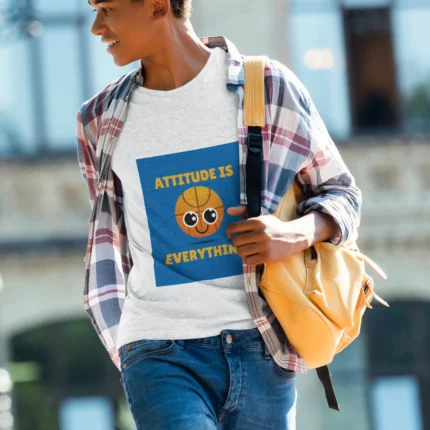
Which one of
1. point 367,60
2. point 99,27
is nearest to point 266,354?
point 99,27

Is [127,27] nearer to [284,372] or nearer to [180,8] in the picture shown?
[180,8]

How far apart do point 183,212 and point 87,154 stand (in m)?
0.43

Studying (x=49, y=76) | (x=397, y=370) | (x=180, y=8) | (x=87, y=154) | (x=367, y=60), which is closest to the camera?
(x=180, y=8)

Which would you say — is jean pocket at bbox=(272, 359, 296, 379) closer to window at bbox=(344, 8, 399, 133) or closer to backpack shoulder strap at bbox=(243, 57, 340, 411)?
backpack shoulder strap at bbox=(243, 57, 340, 411)

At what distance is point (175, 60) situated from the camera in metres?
3.17

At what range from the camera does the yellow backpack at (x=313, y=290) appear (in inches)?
118

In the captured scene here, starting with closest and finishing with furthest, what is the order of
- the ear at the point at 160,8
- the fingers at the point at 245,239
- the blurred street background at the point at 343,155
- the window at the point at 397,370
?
the fingers at the point at 245,239, the ear at the point at 160,8, the blurred street background at the point at 343,155, the window at the point at 397,370

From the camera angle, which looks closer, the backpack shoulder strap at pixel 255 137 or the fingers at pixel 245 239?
the fingers at pixel 245 239

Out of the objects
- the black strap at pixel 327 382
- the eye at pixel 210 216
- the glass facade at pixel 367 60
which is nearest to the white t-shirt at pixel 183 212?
the eye at pixel 210 216

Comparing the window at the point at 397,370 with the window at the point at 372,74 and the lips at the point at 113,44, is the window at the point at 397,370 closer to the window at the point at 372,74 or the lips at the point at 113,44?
the window at the point at 372,74

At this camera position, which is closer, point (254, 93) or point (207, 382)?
point (207, 382)

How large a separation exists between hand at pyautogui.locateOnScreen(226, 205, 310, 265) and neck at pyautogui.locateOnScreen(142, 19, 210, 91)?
436 millimetres

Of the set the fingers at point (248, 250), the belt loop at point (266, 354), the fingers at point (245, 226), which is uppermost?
the fingers at point (245, 226)

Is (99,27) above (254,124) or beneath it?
above
